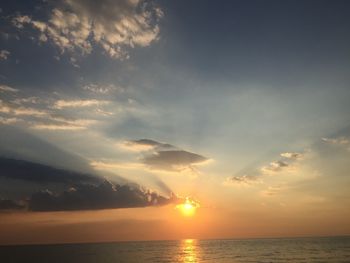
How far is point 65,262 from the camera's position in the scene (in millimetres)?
118250

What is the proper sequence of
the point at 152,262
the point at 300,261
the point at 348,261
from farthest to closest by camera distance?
1. the point at 152,262
2. the point at 300,261
3. the point at 348,261

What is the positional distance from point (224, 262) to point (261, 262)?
42.4 ft

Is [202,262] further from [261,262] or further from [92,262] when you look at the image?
[92,262]

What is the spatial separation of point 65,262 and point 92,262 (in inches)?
384

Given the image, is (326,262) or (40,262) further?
(40,262)

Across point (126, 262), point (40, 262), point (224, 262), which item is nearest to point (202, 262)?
point (224, 262)

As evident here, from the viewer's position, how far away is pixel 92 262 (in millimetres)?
117125

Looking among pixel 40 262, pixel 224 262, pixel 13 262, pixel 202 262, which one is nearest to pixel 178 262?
pixel 202 262

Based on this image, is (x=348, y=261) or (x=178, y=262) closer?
(x=348, y=261)

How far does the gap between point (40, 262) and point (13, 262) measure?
1296 centimetres

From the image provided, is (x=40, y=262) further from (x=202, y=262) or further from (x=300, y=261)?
(x=300, y=261)

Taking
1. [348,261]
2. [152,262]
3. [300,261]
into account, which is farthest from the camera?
[152,262]

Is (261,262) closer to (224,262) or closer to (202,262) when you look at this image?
→ (224,262)

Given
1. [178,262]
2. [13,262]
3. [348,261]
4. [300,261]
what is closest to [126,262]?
[178,262]
